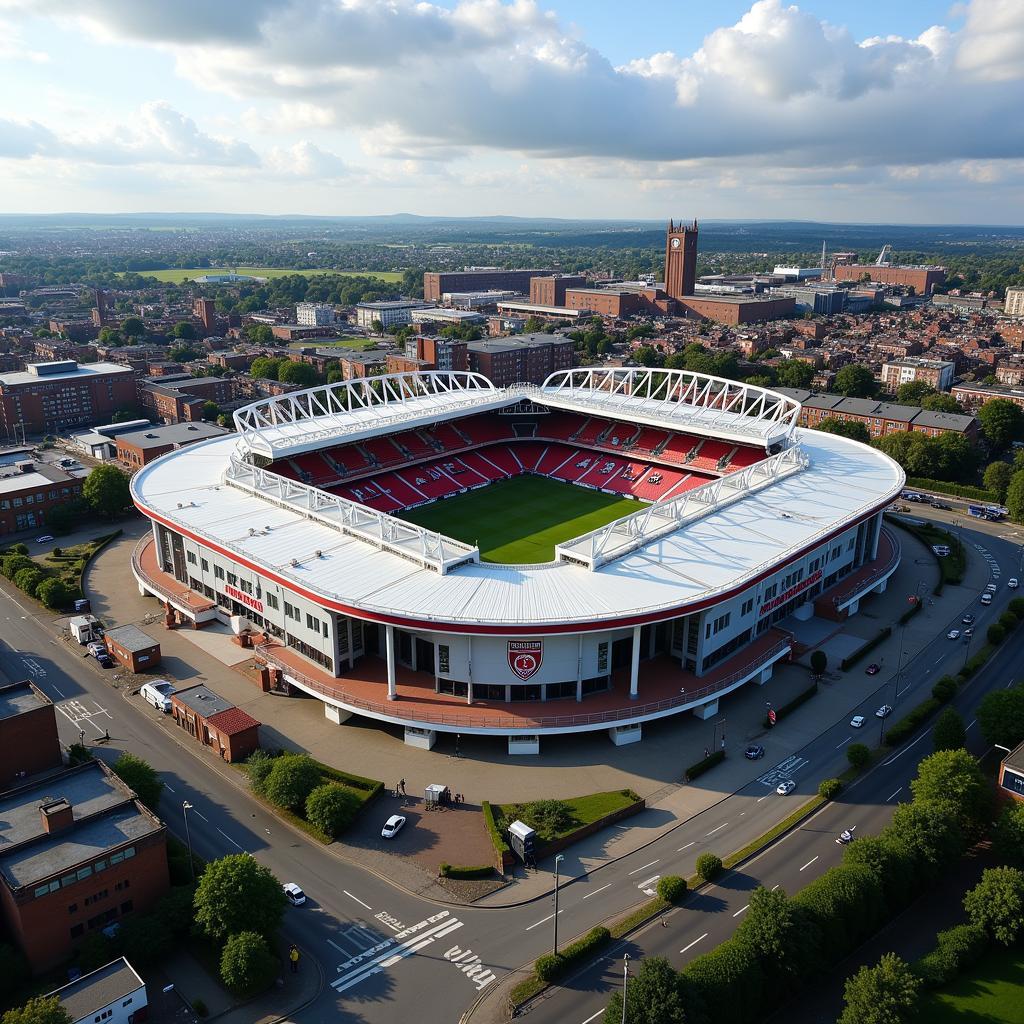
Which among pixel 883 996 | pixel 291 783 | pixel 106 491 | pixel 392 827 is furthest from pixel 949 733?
pixel 106 491

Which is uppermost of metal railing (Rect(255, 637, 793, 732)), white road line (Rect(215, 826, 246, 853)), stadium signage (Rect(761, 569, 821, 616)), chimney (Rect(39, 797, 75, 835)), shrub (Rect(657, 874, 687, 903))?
chimney (Rect(39, 797, 75, 835))

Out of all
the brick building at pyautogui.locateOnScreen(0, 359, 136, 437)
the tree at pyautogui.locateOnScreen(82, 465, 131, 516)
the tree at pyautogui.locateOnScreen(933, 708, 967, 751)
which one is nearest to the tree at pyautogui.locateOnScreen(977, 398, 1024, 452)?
the tree at pyautogui.locateOnScreen(933, 708, 967, 751)

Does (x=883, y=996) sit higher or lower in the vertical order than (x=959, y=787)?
lower

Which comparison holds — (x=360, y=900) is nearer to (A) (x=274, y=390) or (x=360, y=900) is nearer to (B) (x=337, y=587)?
(B) (x=337, y=587)

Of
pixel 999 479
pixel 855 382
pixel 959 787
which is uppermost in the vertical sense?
pixel 855 382

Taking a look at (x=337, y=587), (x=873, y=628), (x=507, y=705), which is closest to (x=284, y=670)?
(x=337, y=587)

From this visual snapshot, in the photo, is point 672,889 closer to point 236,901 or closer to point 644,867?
point 644,867

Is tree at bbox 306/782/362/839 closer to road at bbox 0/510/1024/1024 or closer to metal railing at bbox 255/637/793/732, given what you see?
road at bbox 0/510/1024/1024
